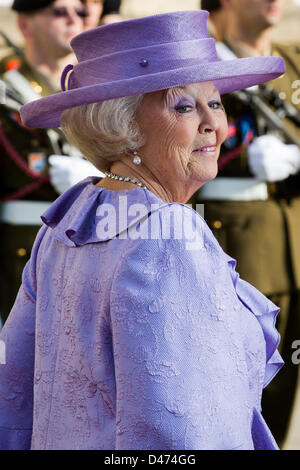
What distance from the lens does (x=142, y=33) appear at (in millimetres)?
1760

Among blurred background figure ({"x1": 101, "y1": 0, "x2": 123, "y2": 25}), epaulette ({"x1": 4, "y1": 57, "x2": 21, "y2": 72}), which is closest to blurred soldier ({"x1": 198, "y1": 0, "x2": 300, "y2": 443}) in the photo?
blurred background figure ({"x1": 101, "y1": 0, "x2": 123, "y2": 25})

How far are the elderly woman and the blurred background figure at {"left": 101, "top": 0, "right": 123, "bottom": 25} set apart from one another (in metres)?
2.33

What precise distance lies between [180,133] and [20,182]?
2.38 metres

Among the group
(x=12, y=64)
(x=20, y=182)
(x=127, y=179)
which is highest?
(x=127, y=179)

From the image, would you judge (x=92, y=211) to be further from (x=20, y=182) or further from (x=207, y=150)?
(x=20, y=182)

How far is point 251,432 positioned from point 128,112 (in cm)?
68

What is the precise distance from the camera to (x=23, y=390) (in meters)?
1.94

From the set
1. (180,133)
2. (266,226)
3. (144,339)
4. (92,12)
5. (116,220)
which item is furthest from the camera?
(92,12)

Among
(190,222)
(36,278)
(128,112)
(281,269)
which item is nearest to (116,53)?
(128,112)

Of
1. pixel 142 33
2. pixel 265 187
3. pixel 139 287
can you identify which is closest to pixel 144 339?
pixel 139 287

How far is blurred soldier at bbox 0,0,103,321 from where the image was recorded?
158 inches

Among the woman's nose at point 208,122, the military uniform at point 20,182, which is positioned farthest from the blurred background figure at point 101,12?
the woman's nose at point 208,122

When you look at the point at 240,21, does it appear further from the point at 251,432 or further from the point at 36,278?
the point at 251,432

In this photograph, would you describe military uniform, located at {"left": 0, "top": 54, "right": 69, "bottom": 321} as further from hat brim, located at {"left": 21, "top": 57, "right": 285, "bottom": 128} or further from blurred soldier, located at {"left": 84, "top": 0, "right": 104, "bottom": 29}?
hat brim, located at {"left": 21, "top": 57, "right": 285, "bottom": 128}
